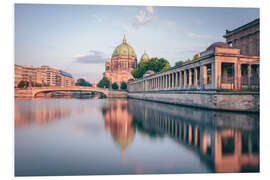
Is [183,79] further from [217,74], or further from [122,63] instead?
[122,63]

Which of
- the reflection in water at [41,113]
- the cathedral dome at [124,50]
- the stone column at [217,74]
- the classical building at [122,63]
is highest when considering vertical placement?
the cathedral dome at [124,50]

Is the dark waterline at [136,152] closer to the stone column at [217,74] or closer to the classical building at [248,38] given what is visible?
the stone column at [217,74]

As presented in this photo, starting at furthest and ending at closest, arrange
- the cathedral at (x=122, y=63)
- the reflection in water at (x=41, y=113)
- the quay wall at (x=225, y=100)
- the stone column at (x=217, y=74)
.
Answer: the cathedral at (x=122, y=63) → the stone column at (x=217, y=74) → the quay wall at (x=225, y=100) → the reflection in water at (x=41, y=113)

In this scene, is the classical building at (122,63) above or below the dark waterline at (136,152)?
above

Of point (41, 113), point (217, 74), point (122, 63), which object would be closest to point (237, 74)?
point (217, 74)

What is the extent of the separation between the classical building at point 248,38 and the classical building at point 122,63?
104 meters

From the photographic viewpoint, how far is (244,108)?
18438mm

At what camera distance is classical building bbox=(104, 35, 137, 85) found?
13625 centimetres

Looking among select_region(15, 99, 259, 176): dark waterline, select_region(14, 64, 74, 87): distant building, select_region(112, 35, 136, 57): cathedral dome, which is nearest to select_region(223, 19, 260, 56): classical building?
select_region(15, 99, 259, 176): dark waterline

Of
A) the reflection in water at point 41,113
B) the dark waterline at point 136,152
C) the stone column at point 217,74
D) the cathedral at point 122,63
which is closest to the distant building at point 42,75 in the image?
the cathedral at point 122,63

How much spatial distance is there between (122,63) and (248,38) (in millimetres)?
111215

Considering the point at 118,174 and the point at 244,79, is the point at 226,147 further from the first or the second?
the point at 244,79

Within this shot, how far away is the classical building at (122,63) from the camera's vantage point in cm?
13625

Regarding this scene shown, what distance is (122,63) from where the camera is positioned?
13700cm
